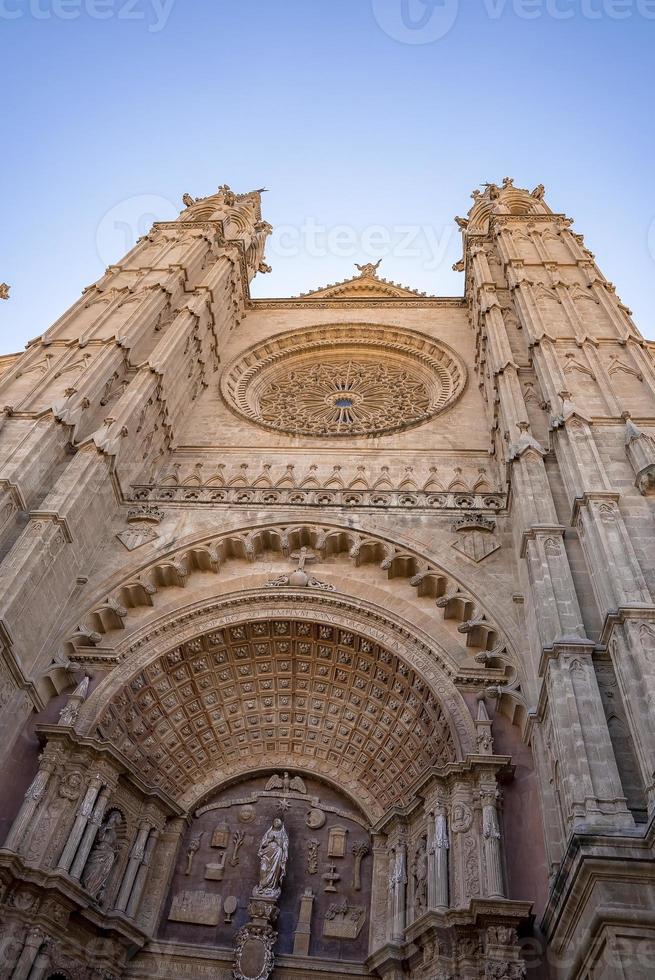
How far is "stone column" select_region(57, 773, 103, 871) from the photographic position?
27.9ft

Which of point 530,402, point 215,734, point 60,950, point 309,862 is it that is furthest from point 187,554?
point 530,402

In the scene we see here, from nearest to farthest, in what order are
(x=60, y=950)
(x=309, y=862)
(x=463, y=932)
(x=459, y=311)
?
(x=463, y=932) → (x=60, y=950) → (x=309, y=862) → (x=459, y=311)

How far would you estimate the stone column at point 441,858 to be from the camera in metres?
8.01

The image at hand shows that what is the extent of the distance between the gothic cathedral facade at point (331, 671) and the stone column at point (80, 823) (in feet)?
0.12

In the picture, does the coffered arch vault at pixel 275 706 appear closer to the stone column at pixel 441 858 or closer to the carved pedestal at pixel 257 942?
the stone column at pixel 441 858

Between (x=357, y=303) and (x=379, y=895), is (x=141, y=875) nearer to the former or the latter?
(x=379, y=895)

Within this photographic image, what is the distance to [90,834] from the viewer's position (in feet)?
29.1

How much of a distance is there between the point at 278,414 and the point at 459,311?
21.8 feet

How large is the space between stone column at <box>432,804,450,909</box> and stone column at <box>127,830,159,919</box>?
3.69 m

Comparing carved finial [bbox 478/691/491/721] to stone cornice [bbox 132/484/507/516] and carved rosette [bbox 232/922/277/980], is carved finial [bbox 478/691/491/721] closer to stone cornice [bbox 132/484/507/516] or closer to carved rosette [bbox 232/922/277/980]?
carved rosette [bbox 232/922/277/980]

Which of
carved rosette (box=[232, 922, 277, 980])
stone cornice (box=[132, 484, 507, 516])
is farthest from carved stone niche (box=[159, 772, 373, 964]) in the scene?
stone cornice (box=[132, 484, 507, 516])

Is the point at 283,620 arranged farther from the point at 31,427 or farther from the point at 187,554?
the point at 31,427

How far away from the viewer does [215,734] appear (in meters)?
11.1

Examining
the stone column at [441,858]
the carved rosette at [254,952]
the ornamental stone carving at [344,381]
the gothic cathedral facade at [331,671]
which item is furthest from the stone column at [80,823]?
the ornamental stone carving at [344,381]
